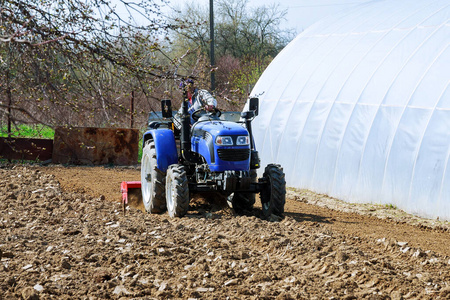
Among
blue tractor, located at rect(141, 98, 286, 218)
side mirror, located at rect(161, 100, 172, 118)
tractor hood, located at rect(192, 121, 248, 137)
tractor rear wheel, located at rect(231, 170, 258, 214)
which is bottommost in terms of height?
tractor rear wheel, located at rect(231, 170, 258, 214)

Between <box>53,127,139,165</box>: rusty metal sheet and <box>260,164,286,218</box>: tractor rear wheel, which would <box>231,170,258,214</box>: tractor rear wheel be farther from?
<box>53,127,139,165</box>: rusty metal sheet

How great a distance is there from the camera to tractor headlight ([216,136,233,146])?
731 cm

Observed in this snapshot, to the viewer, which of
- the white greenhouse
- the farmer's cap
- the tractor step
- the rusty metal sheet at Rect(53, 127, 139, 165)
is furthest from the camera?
the rusty metal sheet at Rect(53, 127, 139, 165)

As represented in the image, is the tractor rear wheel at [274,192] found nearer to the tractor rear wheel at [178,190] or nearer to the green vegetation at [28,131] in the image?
the tractor rear wheel at [178,190]

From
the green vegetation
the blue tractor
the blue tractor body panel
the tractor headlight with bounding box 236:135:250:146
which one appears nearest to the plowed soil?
the blue tractor

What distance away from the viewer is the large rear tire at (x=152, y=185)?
8.02 meters

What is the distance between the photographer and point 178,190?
7309mm

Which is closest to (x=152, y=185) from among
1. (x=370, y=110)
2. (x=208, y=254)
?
(x=208, y=254)

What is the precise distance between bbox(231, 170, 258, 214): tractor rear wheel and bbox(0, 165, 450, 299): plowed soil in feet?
0.43

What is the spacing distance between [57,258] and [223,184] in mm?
2570

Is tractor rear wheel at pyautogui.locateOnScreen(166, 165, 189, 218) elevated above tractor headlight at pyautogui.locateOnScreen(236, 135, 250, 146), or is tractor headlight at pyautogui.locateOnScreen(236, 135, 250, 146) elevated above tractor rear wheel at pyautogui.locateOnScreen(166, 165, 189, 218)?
tractor headlight at pyautogui.locateOnScreen(236, 135, 250, 146)

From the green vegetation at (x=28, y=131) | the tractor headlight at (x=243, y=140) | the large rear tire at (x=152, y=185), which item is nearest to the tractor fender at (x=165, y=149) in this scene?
the large rear tire at (x=152, y=185)

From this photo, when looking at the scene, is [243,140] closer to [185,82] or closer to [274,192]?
[274,192]

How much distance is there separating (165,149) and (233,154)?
1.13 metres
